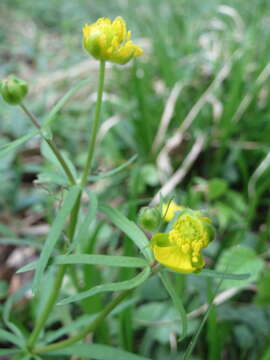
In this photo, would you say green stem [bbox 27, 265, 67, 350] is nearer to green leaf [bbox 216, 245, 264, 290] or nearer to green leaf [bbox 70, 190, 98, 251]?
green leaf [bbox 70, 190, 98, 251]

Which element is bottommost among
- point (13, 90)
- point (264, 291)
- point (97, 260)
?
point (264, 291)

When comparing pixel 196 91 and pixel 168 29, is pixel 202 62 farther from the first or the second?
pixel 168 29

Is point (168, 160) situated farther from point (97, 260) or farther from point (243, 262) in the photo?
point (97, 260)

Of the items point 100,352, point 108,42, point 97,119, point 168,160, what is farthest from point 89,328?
point 168,160

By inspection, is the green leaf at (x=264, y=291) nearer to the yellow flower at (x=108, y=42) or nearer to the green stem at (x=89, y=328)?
the green stem at (x=89, y=328)

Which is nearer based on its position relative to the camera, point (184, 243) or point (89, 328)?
point (184, 243)

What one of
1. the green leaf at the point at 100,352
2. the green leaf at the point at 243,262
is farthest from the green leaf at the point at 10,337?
the green leaf at the point at 243,262
